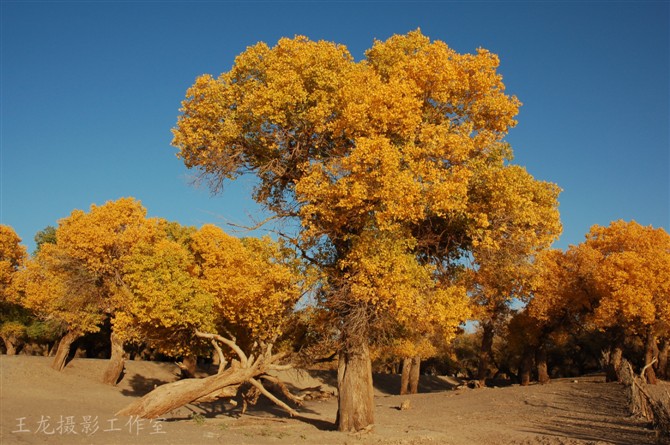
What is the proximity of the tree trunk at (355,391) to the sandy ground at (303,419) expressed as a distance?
1.47 ft

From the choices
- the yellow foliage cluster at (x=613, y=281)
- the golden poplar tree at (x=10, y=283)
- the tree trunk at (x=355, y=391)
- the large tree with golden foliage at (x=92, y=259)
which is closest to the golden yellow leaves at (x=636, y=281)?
the yellow foliage cluster at (x=613, y=281)

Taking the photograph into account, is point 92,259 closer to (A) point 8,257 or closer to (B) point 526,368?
(A) point 8,257

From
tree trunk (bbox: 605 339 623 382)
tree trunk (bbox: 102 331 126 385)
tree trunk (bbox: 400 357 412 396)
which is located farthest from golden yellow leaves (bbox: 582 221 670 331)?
tree trunk (bbox: 102 331 126 385)

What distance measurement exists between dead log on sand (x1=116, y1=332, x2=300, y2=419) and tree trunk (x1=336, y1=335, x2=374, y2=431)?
2.84 meters

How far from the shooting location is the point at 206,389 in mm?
18484

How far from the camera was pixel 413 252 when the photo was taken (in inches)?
639

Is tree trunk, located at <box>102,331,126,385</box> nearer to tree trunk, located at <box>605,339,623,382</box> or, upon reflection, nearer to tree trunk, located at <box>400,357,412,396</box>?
tree trunk, located at <box>400,357,412,396</box>

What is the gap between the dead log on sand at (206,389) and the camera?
1744 cm

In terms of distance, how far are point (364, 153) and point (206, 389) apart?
34.9 feet

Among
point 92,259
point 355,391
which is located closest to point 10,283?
point 92,259

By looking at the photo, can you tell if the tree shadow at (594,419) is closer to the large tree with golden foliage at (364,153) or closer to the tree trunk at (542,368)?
the large tree with golden foliage at (364,153)

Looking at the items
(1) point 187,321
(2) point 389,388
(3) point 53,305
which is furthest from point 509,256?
(2) point 389,388

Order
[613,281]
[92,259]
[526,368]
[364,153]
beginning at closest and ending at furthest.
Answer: [364,153]
[92,259]
[613,281]
[526,368]

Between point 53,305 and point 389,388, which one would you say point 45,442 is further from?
point 389,388
